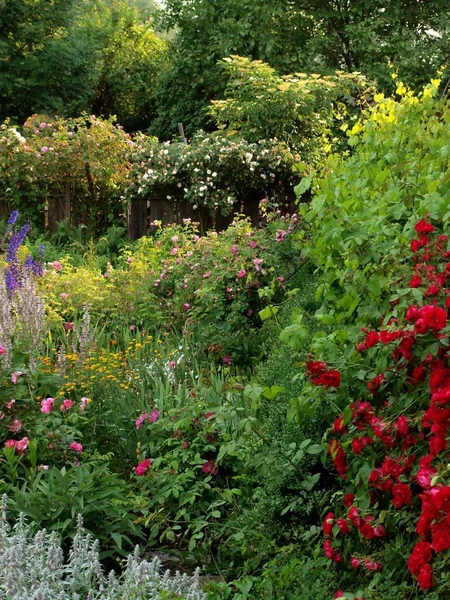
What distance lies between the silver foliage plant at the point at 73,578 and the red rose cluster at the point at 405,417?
22.5 inches

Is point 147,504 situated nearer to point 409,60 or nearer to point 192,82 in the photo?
point 409,60

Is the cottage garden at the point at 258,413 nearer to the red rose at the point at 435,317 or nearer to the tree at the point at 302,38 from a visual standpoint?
the red rose at the point at 435,317

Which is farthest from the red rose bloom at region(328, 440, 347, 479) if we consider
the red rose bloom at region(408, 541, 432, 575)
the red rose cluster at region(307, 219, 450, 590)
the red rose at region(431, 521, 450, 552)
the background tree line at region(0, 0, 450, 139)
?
the background tree line at region(0, 0, 450, 139)

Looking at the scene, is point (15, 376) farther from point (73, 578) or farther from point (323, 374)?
point (323, 374)

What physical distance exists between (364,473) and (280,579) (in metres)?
0.54

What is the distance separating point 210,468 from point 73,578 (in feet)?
3.85

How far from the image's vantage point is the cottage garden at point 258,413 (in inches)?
101

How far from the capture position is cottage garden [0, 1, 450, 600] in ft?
8.40

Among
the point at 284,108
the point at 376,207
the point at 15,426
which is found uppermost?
the point at 284,108

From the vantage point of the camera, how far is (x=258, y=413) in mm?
4176

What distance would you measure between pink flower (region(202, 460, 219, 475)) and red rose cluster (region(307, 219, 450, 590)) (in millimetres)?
1090

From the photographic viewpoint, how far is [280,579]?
2908 millimetres

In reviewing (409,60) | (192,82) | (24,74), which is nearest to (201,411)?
(409,60)

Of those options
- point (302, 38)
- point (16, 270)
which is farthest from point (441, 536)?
point (302, 38)
